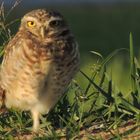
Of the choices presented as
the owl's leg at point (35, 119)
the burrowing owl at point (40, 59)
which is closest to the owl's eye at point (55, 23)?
the burrowing owl at point (40, 59)

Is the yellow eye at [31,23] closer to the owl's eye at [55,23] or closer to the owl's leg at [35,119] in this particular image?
the owl's eye at [55,23]

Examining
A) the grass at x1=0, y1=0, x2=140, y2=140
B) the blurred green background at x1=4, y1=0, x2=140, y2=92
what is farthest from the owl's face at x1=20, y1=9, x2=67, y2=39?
the blurred green background at x1=4, y1=0, x2=140, y2=92

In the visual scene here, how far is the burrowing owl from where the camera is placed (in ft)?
16.4

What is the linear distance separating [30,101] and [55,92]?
170 mm

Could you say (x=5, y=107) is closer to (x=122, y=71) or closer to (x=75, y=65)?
(x=75, y=65)

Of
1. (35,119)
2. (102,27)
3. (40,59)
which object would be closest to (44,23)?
(40,59)

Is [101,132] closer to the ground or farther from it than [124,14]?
farther from it

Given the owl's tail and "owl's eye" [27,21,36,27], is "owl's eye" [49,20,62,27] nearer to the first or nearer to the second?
"owl's eye" [27,21,36,27]

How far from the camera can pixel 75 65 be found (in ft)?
16.9

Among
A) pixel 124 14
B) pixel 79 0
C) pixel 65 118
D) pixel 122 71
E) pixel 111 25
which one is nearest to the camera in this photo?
pixel 65 118

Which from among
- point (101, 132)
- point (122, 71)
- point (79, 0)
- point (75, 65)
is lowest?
point (79, 0)

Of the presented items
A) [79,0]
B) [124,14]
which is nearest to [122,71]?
[124,14]

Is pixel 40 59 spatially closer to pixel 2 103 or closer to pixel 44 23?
pixel 44 23

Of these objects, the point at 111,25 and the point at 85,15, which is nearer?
the point at 111,25
